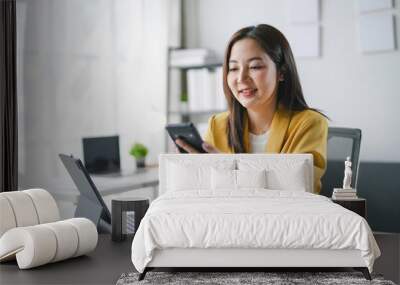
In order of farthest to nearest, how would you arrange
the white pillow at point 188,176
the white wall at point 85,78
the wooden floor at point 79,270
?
the white wall at point 85,78, the white pillow at point 188,176, the wooden floor at point 79,270

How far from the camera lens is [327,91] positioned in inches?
230

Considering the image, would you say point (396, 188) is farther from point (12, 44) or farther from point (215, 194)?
point (12, 44)

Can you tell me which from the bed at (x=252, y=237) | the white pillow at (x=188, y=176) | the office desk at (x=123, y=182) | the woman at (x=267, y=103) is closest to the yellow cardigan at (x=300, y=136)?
the woman at (x=267, y=103)

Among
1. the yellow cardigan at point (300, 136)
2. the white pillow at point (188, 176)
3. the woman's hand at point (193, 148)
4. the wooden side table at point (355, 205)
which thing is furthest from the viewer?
the woman's hand at point (193, 148)

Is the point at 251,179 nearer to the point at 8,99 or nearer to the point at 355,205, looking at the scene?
the point at 355,205

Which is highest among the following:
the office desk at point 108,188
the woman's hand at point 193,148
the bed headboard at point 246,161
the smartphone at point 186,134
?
the smartphone at point 186,134

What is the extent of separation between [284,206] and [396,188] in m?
1.86

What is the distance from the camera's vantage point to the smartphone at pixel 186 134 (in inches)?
230

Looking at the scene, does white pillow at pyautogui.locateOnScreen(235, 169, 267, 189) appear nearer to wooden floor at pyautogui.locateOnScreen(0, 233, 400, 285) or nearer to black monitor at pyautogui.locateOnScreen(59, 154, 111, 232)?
wooden floor at pyautogui.locateOnScreen(0, 233, 400, 285)

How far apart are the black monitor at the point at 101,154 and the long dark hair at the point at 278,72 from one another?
1.12 meters

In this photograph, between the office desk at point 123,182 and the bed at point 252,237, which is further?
the office desk at point 123,182

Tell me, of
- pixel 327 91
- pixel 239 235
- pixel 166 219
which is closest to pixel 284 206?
pixel 239 235

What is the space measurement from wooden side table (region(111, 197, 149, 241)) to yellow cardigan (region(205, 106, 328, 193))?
100cm

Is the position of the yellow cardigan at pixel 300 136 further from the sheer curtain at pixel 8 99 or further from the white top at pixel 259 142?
the sheer curtain at pixel 8 99
